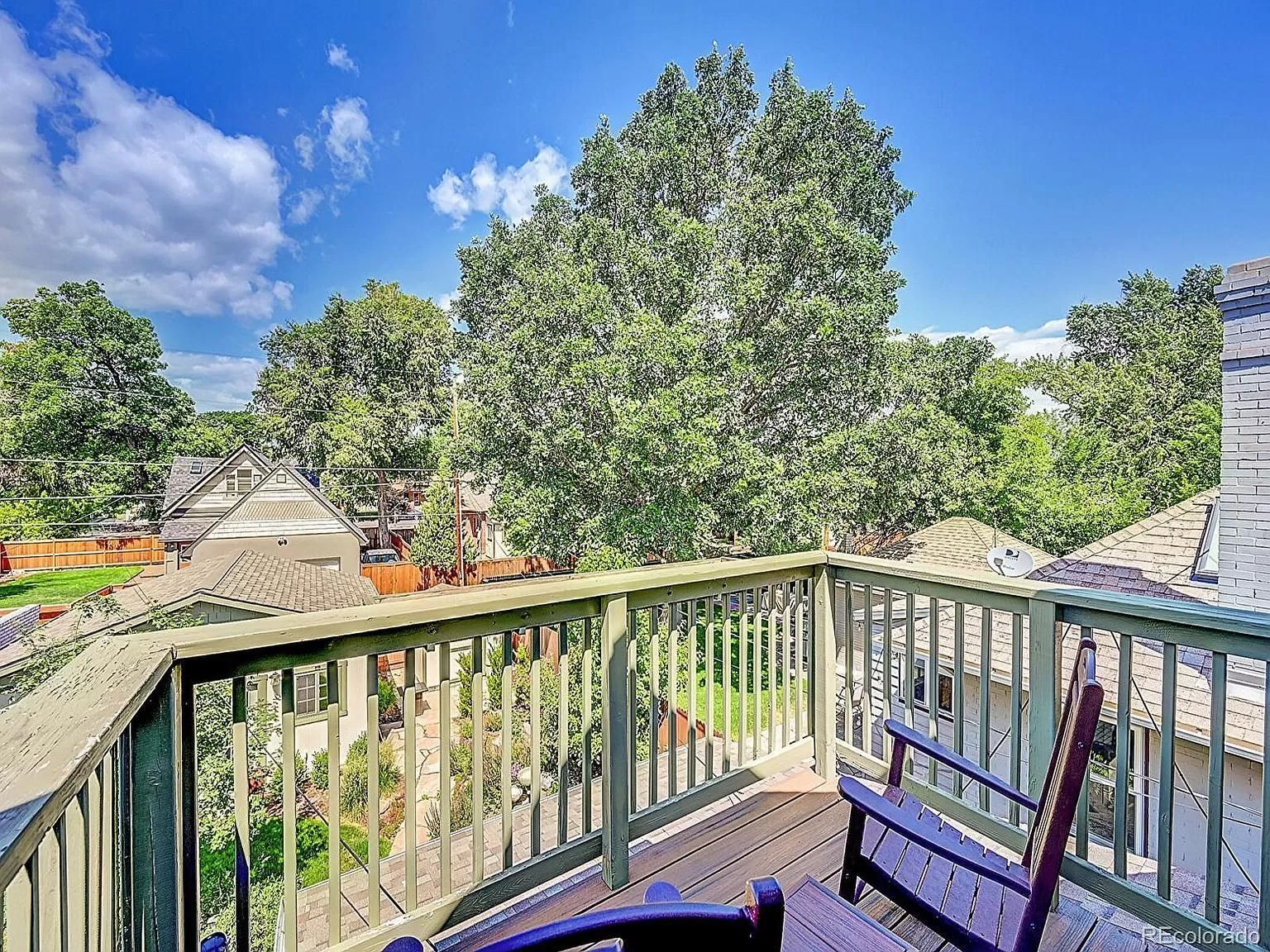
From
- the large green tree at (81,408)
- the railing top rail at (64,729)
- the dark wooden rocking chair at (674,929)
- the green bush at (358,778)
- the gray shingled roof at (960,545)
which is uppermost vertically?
the large green tree at (81,408)

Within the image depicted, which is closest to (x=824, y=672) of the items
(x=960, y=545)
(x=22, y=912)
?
(x=22, y=912)

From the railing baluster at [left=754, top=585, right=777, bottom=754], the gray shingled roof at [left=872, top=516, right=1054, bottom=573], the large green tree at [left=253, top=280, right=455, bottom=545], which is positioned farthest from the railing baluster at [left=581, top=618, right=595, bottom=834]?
the large green tree at [left=253, top=280, right=455, bottom=545]

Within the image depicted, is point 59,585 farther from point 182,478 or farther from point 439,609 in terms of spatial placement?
point 439,609

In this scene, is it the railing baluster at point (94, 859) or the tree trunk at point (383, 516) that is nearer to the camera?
the railing baluster at point (94, 859)

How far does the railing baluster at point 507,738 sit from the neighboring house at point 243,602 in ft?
10.6

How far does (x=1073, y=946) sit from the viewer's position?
173 cm

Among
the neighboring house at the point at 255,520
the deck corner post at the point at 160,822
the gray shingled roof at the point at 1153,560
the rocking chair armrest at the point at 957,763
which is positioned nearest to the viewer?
the deck corner post at the point at 160,822

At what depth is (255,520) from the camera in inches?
496

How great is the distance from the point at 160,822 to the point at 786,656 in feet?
7.27

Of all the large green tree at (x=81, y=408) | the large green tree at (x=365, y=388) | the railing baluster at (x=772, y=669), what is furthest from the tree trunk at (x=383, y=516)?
the railing baluster at (x=772, y=669)

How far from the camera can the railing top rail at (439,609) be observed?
4.21ft

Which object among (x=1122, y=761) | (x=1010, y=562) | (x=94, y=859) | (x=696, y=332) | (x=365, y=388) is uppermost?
(x=365, y=388)

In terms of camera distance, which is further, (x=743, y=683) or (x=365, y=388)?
(x=365, y=388)

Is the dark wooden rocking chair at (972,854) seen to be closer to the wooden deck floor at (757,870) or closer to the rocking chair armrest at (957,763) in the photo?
the rocking chair armrest at (957,763)
